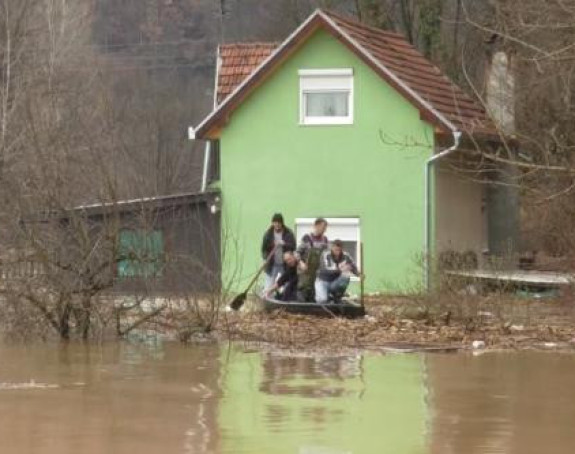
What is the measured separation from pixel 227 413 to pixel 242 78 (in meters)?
22.1

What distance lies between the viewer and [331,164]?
1204 inches

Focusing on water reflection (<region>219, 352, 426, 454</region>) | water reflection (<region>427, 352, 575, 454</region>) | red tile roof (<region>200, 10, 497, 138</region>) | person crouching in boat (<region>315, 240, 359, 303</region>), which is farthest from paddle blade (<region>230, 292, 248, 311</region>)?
red tile roof (<region>200, 10, 497, 138</region>)

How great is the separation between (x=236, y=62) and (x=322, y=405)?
22.3 m

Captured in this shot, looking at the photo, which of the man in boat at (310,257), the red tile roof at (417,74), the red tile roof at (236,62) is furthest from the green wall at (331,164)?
the man in boat at (310,257)

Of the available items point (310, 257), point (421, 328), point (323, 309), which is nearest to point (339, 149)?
point (310, 257)

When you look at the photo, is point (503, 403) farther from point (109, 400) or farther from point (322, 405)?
point (109, 400)


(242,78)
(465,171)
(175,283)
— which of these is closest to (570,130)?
(465,171)

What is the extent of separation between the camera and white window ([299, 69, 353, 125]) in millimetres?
30453

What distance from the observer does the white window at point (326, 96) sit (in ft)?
99.9

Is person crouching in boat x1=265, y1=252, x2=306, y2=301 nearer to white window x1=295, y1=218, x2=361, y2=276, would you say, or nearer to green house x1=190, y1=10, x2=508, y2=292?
green house x1=190, y1=10, x2=508, y2=292

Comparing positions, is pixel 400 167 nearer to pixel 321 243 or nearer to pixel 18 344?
pixel 321 243

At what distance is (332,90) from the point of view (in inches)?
1204

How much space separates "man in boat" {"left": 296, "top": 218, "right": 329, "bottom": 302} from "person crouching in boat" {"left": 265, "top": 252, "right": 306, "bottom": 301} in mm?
100

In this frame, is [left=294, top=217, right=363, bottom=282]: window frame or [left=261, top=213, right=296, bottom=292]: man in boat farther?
[left=294, top=217, right=363, bottom=282]: window frame
